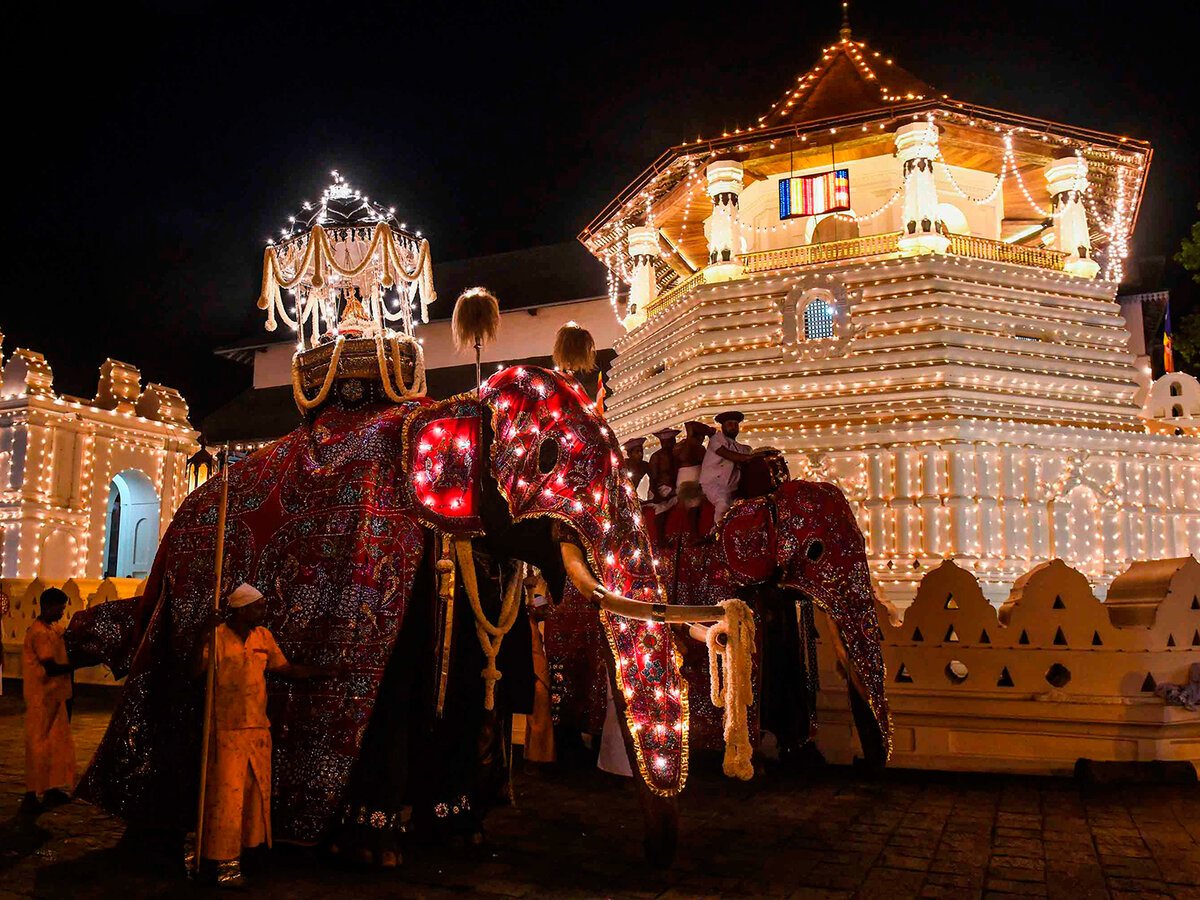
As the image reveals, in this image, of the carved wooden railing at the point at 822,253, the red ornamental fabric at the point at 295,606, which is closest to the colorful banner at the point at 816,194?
the carved wooden railing at the point at 822,253

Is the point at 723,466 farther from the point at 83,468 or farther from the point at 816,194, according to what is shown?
the point at 83,468

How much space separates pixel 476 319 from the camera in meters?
6.46

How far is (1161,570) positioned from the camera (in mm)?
7406

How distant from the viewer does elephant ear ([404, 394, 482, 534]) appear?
4754 millimetres

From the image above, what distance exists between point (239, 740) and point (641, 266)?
810 inches

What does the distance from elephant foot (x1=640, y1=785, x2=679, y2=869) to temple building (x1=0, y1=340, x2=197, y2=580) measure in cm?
1585

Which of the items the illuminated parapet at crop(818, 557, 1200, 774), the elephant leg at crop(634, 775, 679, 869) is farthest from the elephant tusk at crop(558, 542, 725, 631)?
the illuminated parapet at crop(818, 557, 1200, 774)

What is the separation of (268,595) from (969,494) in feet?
46.9

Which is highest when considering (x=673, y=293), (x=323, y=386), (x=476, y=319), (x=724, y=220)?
(x=724, y=220)

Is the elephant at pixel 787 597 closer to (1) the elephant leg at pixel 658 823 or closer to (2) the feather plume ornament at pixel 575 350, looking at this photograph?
(2) the feather plume ornament at pixel 575 350

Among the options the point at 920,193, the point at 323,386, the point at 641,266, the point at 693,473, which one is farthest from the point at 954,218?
the point at 323,386

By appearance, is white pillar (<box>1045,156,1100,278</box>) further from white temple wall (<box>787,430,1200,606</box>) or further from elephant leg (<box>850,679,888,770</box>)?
elephant leg (<box>850,679,888,770</box>)

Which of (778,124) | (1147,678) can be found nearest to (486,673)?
(1147,678)

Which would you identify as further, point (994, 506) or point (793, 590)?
point (994, 506)
